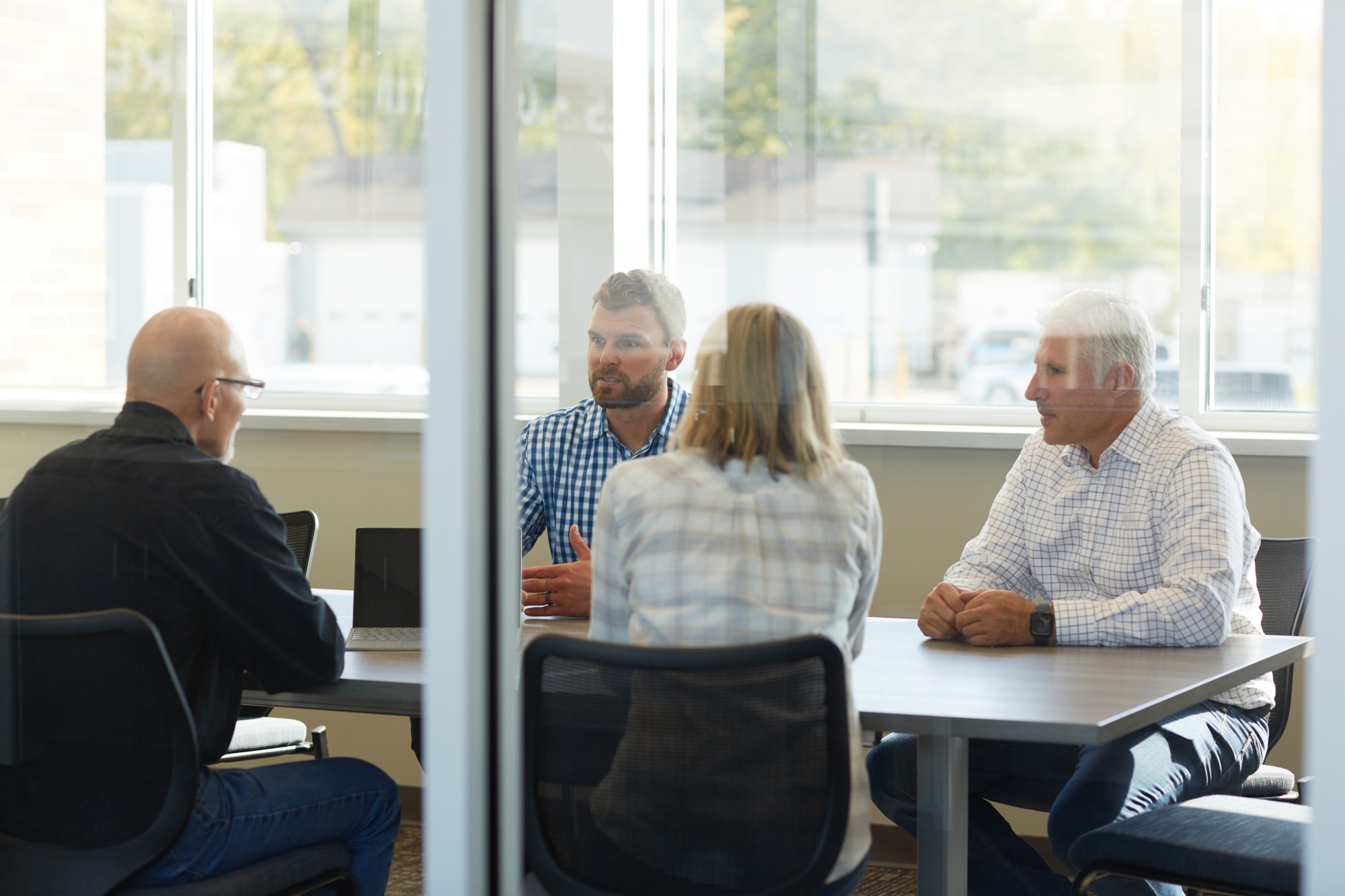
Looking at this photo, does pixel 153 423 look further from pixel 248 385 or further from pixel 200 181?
pixel 200 181

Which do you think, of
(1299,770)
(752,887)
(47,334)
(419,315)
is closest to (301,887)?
(752,887)

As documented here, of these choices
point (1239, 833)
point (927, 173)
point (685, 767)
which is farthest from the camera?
point (927, 173)

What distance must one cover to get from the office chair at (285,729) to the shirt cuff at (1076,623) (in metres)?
1.25

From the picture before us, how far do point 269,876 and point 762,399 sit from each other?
1087 mm

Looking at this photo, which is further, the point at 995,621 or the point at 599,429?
the point at 995,621

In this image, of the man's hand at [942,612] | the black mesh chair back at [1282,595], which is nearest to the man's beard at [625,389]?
the man's hand at [942,612]

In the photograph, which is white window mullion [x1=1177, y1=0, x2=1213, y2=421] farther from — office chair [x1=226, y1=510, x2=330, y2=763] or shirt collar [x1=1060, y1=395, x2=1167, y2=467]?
office chair [x1=226, y1=510, x2=330, y2=763]

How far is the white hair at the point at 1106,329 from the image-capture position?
2092 mm

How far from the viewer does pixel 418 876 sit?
1.92 m

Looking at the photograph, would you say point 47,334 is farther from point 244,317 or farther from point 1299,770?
point 1299,770

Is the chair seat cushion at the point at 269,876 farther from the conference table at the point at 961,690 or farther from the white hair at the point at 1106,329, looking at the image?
the white hair at the point at 1106,329

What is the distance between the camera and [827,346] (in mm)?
1949

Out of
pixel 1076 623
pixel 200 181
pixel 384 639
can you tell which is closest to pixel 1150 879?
pixel 1076 623

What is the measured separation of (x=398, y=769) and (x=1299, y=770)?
1380 mm
